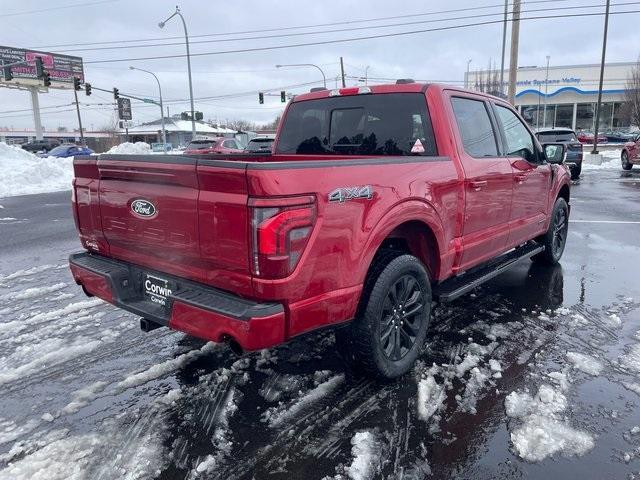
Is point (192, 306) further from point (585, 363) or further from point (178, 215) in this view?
point (585, 363)

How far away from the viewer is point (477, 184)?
4125mm

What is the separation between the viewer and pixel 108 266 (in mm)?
3406

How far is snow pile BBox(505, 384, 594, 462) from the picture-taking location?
2.75 m

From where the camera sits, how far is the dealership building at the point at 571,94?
205 ft

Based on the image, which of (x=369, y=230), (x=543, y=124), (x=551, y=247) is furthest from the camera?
(x=543, y=124)

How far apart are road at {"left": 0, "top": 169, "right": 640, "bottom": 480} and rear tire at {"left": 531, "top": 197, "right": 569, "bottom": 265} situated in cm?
120

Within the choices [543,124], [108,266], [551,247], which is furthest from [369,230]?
[543,124]

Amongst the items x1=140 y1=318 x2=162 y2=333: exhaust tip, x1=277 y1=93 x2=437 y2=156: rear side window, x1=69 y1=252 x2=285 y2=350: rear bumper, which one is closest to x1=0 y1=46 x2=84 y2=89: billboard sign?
x1=277 y1=93 x2=437 y2=156: rear side window

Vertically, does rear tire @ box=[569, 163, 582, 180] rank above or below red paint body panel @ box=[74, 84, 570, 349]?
below

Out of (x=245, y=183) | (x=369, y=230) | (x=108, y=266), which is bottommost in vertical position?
(x=108, y=266)

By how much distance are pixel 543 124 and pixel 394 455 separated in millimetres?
68358

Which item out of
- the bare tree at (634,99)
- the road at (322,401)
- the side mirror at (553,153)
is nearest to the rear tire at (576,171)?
the side mirror at (553,153)

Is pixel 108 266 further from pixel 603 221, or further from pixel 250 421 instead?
pixel 603 221

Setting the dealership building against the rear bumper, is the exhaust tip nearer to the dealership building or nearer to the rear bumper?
the rear bumper
